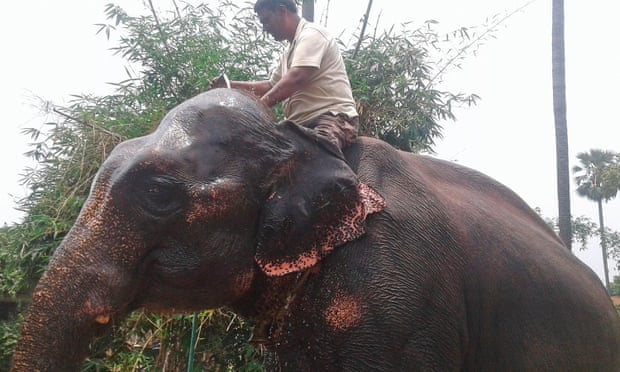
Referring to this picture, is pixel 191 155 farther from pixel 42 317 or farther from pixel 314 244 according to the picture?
pixel 42 317

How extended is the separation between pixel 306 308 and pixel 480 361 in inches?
35.3

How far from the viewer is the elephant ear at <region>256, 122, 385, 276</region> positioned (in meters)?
2.51

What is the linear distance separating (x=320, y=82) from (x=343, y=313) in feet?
3.78

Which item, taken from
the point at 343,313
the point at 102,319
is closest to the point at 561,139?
the point at 343,313

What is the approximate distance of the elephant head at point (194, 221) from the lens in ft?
7.00

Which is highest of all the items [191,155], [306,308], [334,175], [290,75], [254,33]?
[254,33]

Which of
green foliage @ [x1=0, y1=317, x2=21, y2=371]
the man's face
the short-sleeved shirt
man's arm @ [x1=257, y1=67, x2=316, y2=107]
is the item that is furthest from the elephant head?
green foliage @ [x1=0, y1=317, x2=21, y2=371]

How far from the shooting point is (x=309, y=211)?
2551mm

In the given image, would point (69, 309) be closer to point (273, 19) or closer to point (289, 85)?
point (289, 85)

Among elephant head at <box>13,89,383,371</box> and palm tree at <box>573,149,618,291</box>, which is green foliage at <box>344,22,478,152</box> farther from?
palm tree at <box>573,149,618,291</box>

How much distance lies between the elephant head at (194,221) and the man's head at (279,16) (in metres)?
0.60

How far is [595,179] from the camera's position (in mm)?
31594

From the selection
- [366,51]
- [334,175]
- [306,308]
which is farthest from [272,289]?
[366,51]

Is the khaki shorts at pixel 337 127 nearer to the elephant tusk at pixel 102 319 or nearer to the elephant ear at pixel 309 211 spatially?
the elephant ear at pixel 309 211
